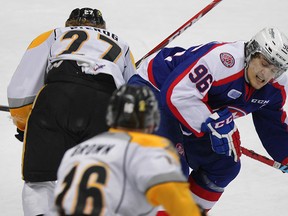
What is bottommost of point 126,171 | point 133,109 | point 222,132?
point 222,132

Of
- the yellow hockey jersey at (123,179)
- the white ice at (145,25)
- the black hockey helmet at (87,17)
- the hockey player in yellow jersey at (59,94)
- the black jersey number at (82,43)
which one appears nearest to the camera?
the yellow hockey jersey at (123,179)

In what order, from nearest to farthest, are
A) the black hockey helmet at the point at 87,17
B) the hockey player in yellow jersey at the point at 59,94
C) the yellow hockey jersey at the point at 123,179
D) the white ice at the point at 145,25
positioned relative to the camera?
the yellow hockey jersey at the point at 123,179 → the hockey player in yellow jersey at the point at 59,94 → the black hockey helmet at the point at 87,17 → the white ice at the point at 145,25

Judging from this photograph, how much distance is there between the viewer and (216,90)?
3.37m

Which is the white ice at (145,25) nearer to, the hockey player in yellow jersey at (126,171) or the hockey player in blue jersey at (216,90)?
the hockey player in blue jersey at (216,90)

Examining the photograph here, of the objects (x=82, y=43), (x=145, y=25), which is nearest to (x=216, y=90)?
(x=82, y=43)

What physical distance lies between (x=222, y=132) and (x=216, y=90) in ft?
0.55

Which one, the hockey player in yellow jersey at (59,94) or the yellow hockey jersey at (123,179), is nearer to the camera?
the yellow hockey jersey at (123,179)

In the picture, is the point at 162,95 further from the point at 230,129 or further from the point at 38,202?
the point at 38,202

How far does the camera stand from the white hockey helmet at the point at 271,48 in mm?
3314

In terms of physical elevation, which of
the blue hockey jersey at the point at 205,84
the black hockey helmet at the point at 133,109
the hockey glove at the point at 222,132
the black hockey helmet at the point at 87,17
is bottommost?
the hockey glove at the point at 222,132

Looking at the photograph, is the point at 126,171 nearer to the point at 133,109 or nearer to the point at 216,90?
the point at 133,109

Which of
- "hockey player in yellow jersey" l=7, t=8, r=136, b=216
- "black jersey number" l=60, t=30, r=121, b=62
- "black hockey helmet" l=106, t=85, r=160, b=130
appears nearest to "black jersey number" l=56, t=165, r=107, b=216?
"black hockey helmet" l=106, t=85, r=160, b=130

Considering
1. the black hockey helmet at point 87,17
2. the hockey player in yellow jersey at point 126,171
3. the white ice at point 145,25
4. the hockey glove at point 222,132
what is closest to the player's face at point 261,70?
the hockey glove at point 222,132

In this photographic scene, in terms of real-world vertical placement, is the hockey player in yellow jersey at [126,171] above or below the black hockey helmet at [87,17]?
below
